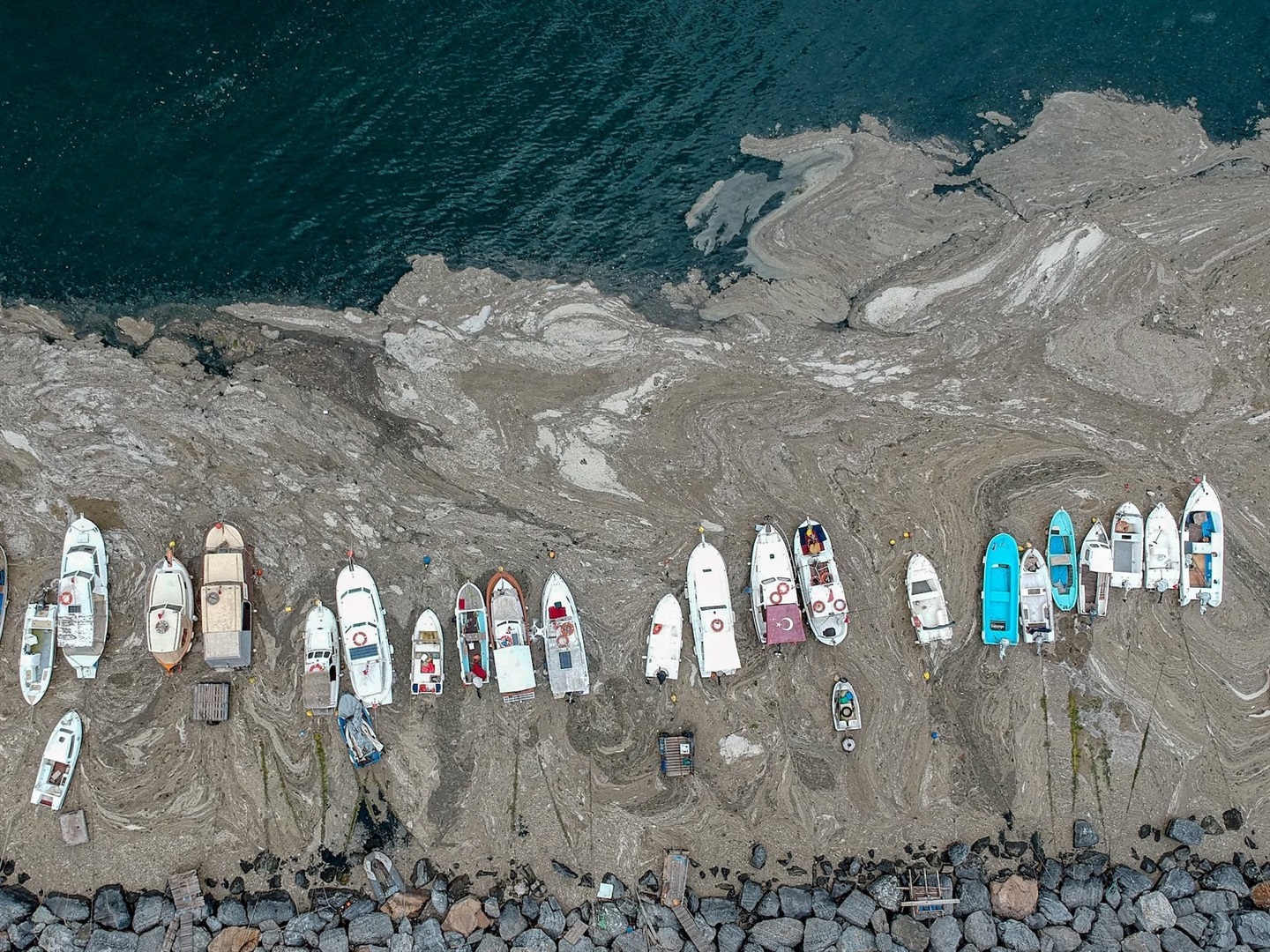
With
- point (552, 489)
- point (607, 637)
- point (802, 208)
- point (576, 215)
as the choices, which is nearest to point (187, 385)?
point (552, 489)

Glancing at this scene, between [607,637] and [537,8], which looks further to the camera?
[537,8]

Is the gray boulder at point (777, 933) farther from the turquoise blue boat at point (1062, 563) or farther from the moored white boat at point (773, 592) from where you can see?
the turquoise blue boat at point (1062, 563)

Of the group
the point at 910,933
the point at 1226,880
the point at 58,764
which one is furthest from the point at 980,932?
the point at 58,764

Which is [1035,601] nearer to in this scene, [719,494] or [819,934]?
[719,494]

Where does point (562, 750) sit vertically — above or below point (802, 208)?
below

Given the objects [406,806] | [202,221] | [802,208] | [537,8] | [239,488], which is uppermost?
[537,8]

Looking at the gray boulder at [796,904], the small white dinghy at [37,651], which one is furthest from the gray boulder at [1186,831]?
the small white dinghy at [37,651]

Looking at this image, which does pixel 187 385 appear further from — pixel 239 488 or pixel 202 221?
pixel 202 221
